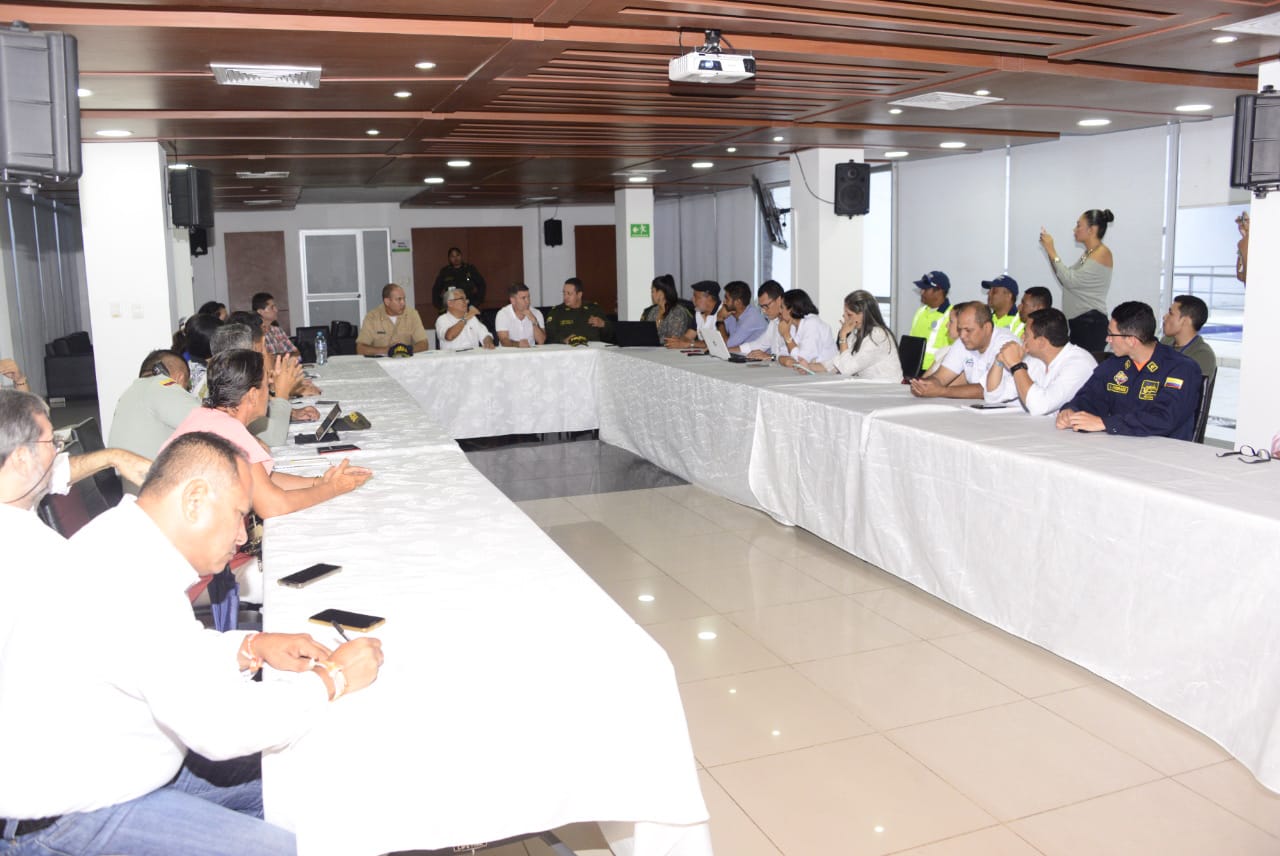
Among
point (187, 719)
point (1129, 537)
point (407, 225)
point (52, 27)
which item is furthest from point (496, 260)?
point (187, 719)

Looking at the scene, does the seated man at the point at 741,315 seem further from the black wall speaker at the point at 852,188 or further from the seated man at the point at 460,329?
the seated man at the point at 460,329

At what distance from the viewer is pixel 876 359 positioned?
5938mm

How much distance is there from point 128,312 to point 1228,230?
25.6 ft

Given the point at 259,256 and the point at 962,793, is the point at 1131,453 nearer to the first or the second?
the point at 962,793

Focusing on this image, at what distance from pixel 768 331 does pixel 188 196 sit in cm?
418

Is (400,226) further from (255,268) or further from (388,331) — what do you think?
(388,331)

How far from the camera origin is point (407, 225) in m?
16.4

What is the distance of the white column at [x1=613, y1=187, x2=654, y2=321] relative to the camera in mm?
11578

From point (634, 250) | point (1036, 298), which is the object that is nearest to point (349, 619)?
point (1036, 298)

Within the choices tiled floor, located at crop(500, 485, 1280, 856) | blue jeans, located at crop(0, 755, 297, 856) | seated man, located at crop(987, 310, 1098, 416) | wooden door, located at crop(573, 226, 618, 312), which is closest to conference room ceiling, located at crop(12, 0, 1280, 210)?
seated man, located at crop(987, 310, 1098, 416)

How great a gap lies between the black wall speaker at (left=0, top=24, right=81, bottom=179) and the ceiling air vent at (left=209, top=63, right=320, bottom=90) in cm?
97

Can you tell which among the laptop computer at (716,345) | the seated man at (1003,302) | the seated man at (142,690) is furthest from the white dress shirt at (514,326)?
the seated man at (142,690)

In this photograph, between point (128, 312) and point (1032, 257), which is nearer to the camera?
point (128, 312)

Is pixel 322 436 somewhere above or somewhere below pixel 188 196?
below
